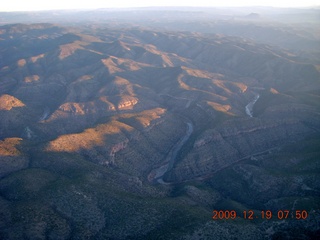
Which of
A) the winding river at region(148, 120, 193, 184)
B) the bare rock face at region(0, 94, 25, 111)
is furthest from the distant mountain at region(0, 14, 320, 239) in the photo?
the bare rock face at region(0, 94, 25, 111)

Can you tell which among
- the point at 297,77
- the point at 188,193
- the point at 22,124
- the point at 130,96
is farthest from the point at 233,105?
the point at 22,124

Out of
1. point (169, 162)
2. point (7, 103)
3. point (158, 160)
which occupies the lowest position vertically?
point (169, 162)

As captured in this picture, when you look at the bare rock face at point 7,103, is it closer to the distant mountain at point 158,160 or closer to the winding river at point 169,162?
the distant mountain at point 158,160

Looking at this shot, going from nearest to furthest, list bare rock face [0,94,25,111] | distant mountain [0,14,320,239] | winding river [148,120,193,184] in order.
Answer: distant mountain [0,14,320,239] → winding river [148,120,193,184] → bare rock face [0,94,25,111]

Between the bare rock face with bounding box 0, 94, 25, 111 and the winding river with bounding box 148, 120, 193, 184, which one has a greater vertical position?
the bare rock face with bounding box 0, 94, 25, 111

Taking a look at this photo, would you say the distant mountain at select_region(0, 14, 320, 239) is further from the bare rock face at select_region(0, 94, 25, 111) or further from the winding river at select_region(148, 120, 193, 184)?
the bare rock face at select_region(0, 94, 25, 111)

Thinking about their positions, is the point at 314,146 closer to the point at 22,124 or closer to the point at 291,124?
the point at 291,124

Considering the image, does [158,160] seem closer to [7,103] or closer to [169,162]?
[169,162]

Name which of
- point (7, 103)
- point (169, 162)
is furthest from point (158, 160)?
point (7, 103)
